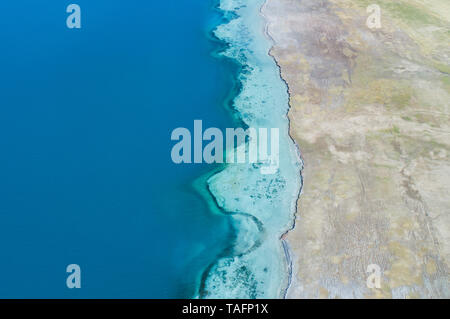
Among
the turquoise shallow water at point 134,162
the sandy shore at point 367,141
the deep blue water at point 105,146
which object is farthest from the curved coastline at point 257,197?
the deep blue water at point 105,146

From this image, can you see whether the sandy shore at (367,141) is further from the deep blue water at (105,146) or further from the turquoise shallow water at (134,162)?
the deep blue water at (105,146)

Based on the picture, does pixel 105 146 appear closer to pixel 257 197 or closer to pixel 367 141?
pixel 257 197

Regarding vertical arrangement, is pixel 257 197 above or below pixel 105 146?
below

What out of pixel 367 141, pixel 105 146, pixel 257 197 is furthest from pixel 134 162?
pixel 367 141

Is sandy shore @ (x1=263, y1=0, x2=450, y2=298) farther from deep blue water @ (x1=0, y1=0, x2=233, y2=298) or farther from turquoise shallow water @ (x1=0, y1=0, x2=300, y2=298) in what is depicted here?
deep blue water @ (x1=0, y1=0, x2=233, y2=298)

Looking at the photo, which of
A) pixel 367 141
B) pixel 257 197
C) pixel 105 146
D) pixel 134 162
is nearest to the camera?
pixel 257 197

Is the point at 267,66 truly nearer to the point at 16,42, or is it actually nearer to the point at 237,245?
the point at 237,245

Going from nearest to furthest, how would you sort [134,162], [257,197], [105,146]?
[257,197] → [134,162] → [105,146]
